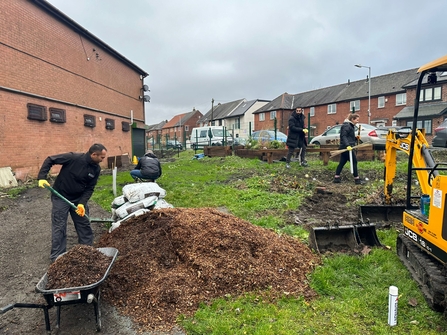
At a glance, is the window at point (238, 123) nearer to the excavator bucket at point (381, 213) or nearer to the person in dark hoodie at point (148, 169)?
the person in dark hoodie at point (148, 169)

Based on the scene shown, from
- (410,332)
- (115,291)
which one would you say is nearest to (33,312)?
(115,291)

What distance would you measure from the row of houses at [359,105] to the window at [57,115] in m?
→ 15.3

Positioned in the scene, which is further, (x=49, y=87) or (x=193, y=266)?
(x=49, y=87)

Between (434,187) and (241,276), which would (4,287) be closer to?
(241,276)

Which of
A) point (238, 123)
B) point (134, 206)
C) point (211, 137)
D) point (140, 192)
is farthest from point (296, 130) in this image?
point (238, 123)

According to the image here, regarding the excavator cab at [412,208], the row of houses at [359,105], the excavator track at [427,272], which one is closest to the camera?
the excavator track at [427,272]

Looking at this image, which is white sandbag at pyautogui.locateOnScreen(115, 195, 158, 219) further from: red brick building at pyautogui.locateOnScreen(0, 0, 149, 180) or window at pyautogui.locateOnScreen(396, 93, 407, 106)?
window at pyautogui.locateOnScreen(396, 93, 407, 106)

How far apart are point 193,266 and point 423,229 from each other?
8.56 feet

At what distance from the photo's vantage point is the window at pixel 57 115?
1246cm

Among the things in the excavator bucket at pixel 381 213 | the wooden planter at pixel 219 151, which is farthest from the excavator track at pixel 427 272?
the wooden planter at pixel 219 151

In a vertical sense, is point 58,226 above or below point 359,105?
below

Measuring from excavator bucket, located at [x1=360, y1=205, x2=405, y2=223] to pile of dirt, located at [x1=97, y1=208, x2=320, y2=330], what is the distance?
6.11 ft

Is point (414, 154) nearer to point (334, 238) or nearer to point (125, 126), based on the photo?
point (334, 238)

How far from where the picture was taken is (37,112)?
38.0 feet
